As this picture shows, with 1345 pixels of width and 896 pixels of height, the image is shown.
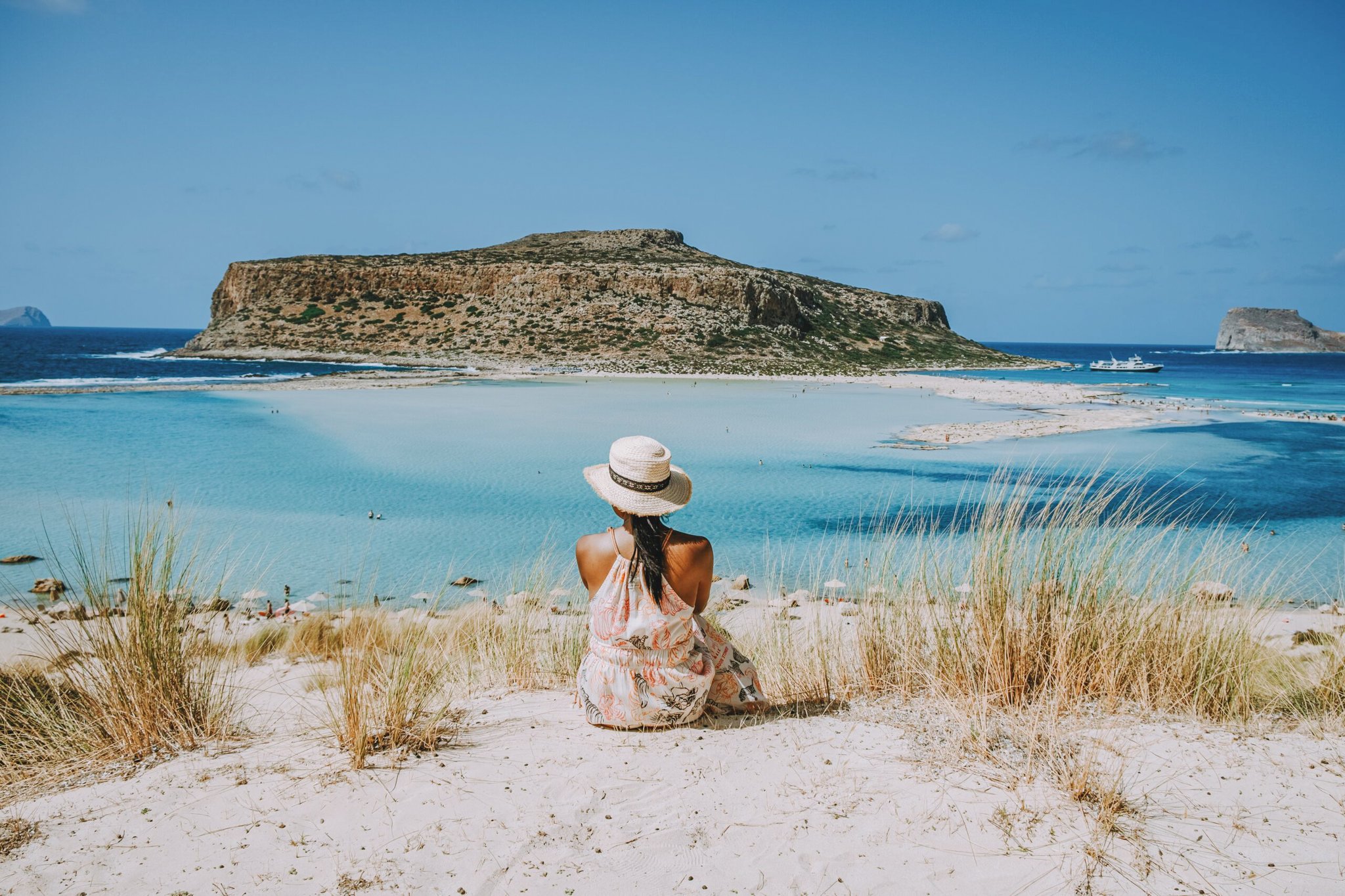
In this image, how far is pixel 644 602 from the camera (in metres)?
3.40

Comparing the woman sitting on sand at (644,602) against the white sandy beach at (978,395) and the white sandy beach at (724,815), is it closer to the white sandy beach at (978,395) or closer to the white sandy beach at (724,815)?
the white sandy beach at (724,815)

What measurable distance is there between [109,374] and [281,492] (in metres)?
35.0

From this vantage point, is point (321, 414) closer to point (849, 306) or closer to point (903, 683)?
point (903, 683)

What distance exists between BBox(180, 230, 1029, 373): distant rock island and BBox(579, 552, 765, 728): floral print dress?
37534mm

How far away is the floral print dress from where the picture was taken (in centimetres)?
340

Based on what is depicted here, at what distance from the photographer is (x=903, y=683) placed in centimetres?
406

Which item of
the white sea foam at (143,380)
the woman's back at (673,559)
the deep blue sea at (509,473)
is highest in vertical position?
the white sea foam at (143,380)

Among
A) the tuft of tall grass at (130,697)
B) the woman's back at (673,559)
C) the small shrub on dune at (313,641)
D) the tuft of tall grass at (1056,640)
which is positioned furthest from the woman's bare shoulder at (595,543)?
the small shrub on dune at (313,641)

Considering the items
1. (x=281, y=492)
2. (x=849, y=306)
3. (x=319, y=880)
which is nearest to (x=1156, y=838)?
(x=319, y=880)

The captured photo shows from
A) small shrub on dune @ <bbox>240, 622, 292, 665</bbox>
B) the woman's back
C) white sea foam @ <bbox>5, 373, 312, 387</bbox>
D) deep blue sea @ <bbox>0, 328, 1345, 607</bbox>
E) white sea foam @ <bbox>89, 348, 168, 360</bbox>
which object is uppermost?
white sea foam @ <bbox>89, 348, 168, 360</bbox>

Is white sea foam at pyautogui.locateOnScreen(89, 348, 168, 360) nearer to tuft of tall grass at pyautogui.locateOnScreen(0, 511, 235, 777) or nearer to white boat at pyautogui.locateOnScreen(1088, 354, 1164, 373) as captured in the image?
tuft of tall grass at pyautogui.locateOnScreen(0, 511, 235, 777)

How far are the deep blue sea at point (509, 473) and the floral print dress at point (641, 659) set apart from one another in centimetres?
253

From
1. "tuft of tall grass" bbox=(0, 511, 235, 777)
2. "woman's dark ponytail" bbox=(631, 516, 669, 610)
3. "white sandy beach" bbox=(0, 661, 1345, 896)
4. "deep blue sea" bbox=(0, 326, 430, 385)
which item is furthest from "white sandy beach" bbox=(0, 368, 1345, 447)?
"tuft of tall grass" bbox=(0, 511, 235, 777)

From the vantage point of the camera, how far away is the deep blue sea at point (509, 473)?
902cm
